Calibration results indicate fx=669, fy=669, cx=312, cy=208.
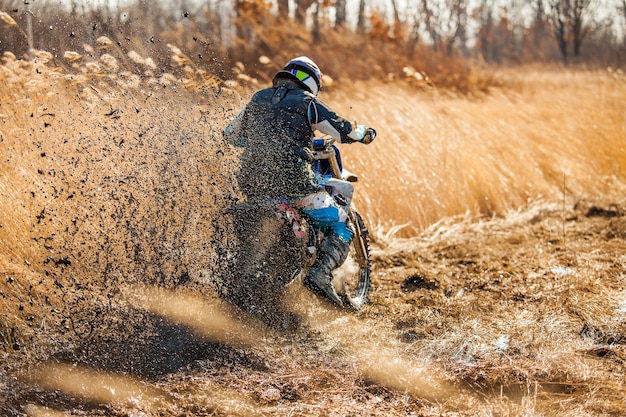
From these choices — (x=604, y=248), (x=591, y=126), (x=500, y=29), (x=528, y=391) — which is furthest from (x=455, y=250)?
(x=500, y=29)

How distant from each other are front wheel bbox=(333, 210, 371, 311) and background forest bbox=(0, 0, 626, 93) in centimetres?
180

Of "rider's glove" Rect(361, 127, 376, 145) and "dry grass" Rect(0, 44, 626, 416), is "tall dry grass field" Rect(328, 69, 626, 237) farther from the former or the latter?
"rider's glove" Rect(361, 127, 376, 145)

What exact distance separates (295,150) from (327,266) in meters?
0.88

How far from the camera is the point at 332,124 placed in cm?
489

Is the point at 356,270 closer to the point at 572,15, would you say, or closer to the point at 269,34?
the point at 269,34

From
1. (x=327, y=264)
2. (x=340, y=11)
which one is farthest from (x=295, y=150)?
(x=340, y=11)

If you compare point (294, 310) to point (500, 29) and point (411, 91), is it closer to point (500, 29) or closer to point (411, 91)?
point (411, 91)

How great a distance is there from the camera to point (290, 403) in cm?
357

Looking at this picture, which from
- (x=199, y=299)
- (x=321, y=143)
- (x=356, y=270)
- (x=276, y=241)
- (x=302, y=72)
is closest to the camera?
(x=276, y=241)

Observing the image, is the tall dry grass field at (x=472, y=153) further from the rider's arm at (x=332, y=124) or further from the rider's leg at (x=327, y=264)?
the rider's arm at (x=332, y=124)

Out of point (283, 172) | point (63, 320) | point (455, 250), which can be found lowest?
point (455, 250)

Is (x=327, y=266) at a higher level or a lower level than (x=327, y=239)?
lower

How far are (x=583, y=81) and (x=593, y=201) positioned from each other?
8723 millimetres

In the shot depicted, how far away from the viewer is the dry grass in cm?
366
